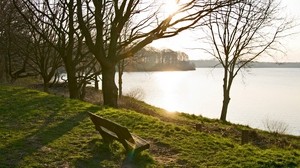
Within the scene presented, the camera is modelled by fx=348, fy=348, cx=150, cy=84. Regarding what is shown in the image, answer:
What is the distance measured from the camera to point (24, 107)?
10.9 meters

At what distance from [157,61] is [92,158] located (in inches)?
4015

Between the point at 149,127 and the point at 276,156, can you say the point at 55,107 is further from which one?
the point at 276,156

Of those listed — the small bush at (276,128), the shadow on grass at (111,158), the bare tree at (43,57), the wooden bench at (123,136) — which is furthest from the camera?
the bare tree at (43,57)

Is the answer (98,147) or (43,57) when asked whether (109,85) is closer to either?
(98,147)

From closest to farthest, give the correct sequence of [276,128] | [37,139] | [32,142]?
1. [32,142]
2. [37,139]
3. [276,128]

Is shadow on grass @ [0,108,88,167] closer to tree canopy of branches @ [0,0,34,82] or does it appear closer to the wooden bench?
the wooden bench

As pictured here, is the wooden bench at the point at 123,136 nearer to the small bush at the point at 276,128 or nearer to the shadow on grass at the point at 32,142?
the shadow on grass at the point at 32,142

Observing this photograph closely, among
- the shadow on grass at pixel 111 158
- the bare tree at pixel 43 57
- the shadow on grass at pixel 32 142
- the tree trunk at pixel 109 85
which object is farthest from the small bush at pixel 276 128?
the bare tree at pixel 43 57

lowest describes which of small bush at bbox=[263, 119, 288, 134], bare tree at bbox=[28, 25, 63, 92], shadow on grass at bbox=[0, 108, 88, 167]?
small bush at bbox=[263, 119, 288, 134]

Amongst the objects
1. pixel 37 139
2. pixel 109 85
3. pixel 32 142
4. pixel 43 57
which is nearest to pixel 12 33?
pixel 43 57

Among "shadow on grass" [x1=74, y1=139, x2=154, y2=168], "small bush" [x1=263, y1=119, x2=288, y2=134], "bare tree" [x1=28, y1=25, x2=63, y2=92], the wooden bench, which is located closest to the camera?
"shadow on grass" [x1=74, y1=139, x2=154, y2=168]

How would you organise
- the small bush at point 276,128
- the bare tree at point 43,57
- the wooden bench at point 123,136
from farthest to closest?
the bare tree at point 43,57
the small bush at point 276,128
the wooden bench at point 123,136

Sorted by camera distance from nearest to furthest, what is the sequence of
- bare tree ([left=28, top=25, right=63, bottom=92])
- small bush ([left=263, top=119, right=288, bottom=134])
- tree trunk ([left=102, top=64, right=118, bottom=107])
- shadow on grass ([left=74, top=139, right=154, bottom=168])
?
shadow on grass ([left=74, top=139, right=154, bottom=168]) < tree trunk ([left=102, top=64, right=118, bottom=107]) < small bush ([left=263, top=119, right=288, bottom=134]) < bare tree ([left=28, top=25, right=63, bottom=92])

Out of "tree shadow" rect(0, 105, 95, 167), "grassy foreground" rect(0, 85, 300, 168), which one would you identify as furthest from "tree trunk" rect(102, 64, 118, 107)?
"tree shadow" rect(0, 105, 95, 167)
